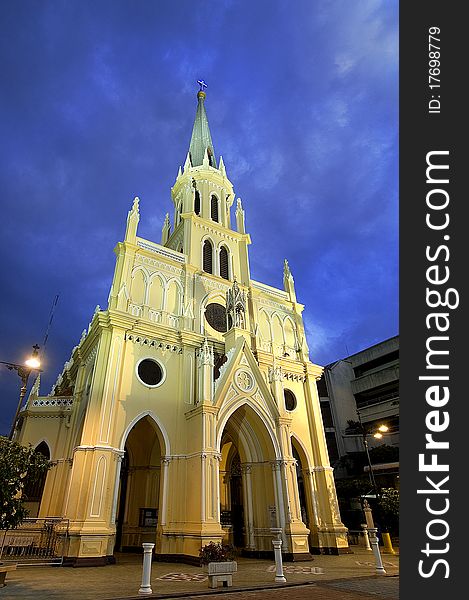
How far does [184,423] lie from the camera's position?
764 inches

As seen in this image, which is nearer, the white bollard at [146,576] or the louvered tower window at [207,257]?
the white bollard at [146,576]

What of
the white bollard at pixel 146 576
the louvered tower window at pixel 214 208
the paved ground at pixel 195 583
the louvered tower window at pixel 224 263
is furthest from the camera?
the louvered tower window at pixel 214 208

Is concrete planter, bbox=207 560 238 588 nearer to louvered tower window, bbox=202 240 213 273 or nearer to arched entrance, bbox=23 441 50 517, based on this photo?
arched entrance, bbox=23 441 50 517

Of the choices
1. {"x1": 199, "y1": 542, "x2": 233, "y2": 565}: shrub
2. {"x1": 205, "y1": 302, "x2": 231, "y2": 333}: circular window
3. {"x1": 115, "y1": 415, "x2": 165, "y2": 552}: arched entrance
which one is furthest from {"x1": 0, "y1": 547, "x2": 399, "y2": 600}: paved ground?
{"x1": 205, "y1": 302, "x2": 231, "y2": 333}: circular window

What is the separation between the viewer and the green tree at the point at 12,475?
374 inches

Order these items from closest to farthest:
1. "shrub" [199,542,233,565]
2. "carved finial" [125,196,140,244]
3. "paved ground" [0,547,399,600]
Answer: "paved ground" [0,547,399,600], "shrub" [199,542,233,565], "carved finial" [125,196,140,244]

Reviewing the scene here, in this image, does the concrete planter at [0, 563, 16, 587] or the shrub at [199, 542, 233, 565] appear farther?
the shrub at [199, 542, 233, 565]

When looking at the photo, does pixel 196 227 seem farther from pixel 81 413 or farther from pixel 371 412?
pixel 371 412

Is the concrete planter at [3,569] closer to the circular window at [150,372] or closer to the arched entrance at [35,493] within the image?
the circular window at [150,372]

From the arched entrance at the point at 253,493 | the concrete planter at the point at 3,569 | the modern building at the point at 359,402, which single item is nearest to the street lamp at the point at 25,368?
the concrete planter at the point at 3,569

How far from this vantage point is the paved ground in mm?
8711

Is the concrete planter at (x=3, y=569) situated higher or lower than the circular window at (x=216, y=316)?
lower

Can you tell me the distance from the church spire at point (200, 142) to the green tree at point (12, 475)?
30.5m

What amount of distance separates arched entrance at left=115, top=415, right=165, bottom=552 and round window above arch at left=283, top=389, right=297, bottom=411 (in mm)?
8333
